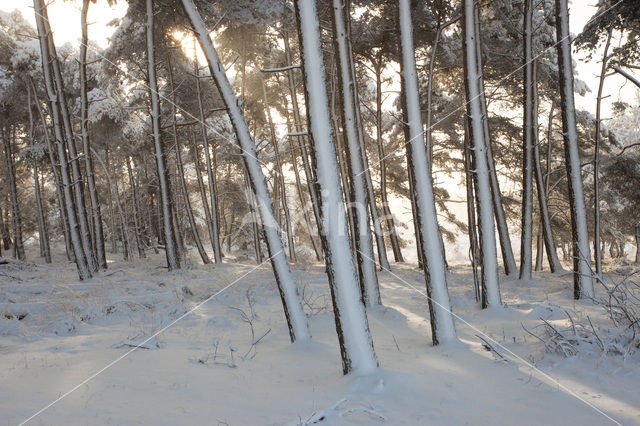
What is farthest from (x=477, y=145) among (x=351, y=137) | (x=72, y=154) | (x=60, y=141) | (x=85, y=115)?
(x=85, y=115)

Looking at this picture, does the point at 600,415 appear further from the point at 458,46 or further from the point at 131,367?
the point at 458,46

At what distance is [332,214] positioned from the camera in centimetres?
368

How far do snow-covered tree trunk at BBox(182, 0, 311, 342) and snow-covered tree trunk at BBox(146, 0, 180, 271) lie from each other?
20.1 feet

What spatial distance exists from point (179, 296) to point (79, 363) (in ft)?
10.7

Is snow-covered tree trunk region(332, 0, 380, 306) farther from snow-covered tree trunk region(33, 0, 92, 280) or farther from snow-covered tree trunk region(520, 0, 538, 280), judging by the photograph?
snow-covered tree trunk region(33, 0, 92, 280)

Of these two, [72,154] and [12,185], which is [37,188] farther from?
[72,154]

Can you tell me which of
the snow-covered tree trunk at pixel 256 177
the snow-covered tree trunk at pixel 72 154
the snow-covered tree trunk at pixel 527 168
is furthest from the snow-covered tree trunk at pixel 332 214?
the snow-covered tree trunk at pixel 527 168

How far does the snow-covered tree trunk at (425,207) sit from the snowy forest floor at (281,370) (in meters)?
0.37

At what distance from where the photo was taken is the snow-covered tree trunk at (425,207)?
4.83m

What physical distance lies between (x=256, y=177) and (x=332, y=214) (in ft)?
5.12

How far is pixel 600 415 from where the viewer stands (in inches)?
107

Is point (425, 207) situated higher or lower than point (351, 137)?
lower

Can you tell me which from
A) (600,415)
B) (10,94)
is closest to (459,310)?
(600,415)

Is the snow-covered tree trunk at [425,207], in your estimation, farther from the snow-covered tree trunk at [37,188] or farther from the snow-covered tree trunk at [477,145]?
the snow-covered tree trunk at [37,188]
